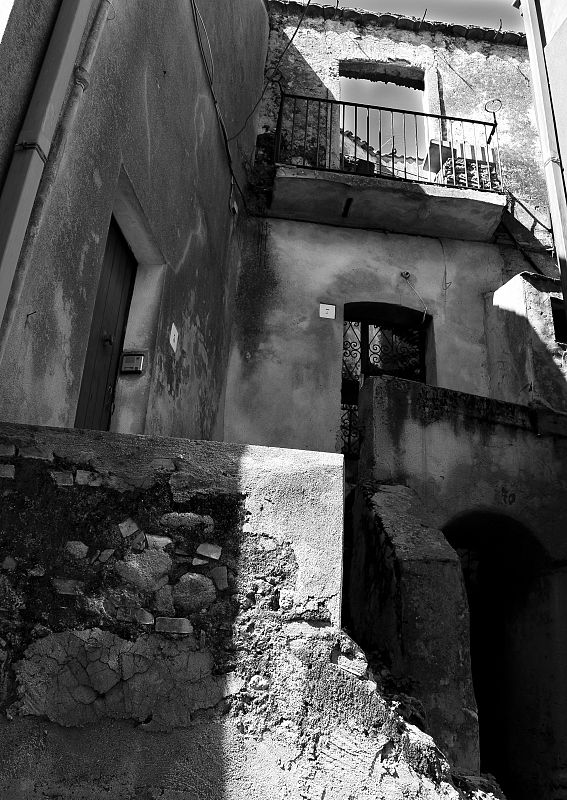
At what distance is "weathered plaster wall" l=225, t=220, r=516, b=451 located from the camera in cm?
819

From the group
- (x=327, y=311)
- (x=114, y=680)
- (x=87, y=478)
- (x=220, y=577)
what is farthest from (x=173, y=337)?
(x=114, y=680)

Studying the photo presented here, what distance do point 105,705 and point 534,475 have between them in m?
4.53

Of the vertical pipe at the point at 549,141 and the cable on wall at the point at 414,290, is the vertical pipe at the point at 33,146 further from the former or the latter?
the cable on wall at the point at 414,290

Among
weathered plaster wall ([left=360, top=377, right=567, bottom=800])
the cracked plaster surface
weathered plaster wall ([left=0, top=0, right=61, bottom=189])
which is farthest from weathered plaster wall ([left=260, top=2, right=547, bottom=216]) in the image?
the cracked plaster surface

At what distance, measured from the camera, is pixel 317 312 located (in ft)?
28.7

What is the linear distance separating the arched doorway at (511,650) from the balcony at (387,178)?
14.4ft

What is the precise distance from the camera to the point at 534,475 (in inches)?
240

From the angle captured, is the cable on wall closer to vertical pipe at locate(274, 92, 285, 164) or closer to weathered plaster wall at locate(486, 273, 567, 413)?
weathered plaster wall at locate(486, 273, 567, 413)

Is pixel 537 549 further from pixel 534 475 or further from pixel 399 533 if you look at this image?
pixel 399 533

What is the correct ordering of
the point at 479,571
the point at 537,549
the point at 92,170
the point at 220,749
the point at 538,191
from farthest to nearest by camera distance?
the point at 538,191, the point at 479,571, the point at 537,549, the point at 92,170, the point at 220,749

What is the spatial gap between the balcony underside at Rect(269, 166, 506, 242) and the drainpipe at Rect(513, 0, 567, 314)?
166 cm

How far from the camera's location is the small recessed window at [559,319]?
7.76 meters

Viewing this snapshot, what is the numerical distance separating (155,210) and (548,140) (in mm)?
4004

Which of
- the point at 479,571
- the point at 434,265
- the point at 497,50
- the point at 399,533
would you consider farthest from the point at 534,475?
the point at 497,50
